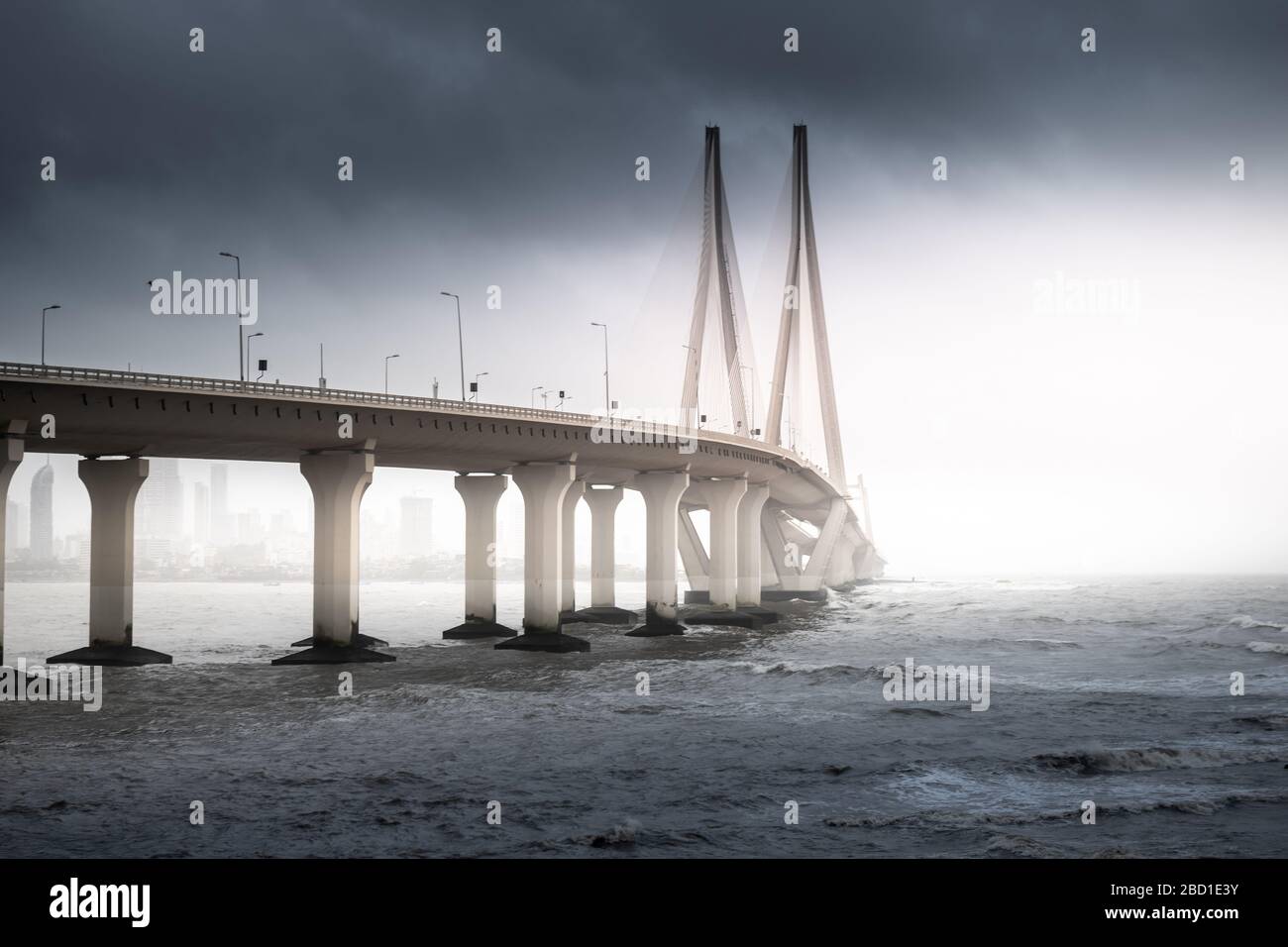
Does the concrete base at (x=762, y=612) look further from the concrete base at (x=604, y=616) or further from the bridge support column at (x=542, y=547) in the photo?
the bridge support column at (x=542, y=547)

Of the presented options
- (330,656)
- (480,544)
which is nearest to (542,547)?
(480,544)

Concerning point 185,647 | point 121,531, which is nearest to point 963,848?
point 121,531

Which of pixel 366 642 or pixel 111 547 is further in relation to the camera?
pixel 366 642

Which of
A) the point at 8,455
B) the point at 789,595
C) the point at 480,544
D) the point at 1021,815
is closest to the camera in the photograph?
the point at 1021,815

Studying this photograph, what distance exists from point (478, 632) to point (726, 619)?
25.0 metres

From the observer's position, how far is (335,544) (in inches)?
2462

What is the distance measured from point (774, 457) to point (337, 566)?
2089 inches

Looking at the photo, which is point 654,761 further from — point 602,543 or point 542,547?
point 602,543

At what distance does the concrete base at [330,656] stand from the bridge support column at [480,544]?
69.1 ft

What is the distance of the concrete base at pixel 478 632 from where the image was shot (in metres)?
86.4
